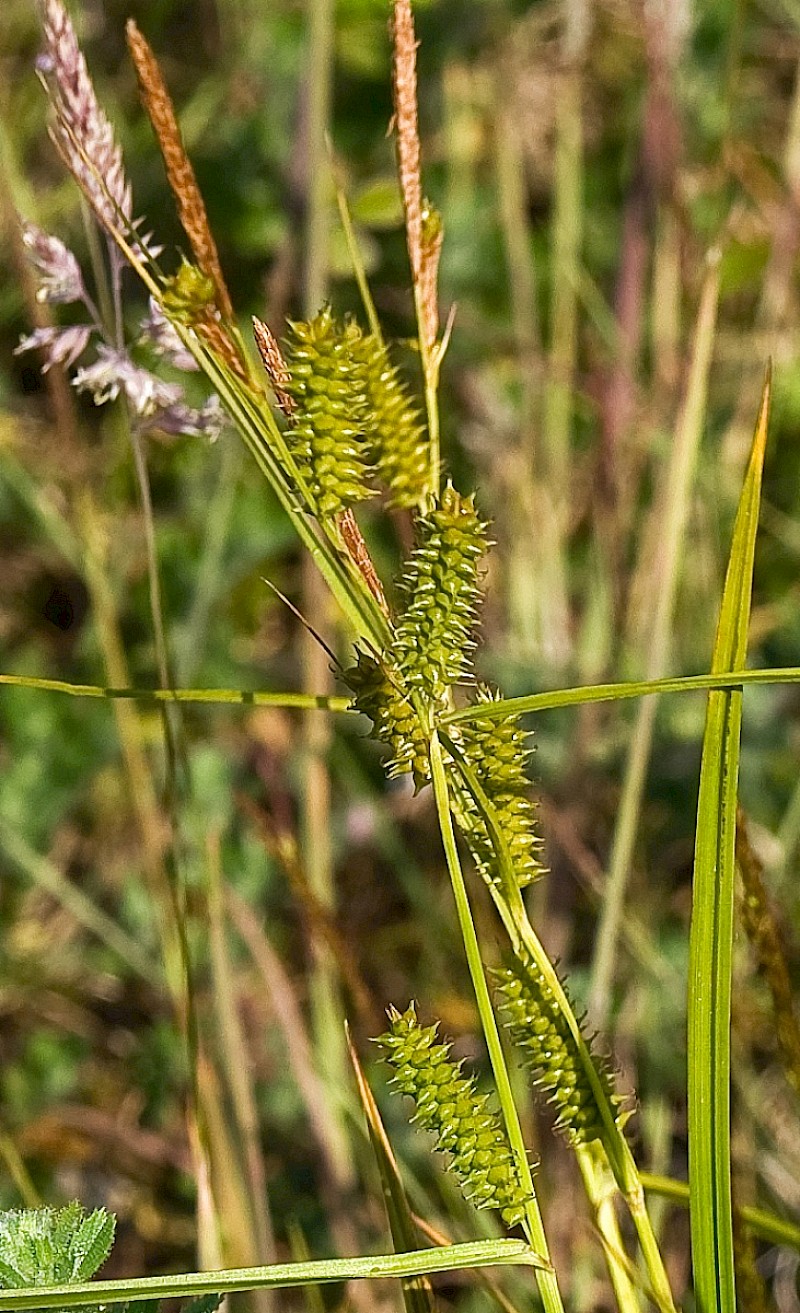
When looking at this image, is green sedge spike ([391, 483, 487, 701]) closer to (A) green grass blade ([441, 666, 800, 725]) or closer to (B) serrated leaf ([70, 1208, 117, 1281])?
(A) green grass blade ([441, 666, 800, 725])

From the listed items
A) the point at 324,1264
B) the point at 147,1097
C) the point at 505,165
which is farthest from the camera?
the point at 505,165

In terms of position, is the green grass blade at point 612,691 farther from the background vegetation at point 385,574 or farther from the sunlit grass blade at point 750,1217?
the background vegetation at point 385,574

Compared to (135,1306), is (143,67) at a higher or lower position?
higher

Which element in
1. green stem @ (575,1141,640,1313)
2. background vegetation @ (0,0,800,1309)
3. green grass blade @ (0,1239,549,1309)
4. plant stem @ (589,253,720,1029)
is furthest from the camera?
background vegetation @ (0,0,800,1309)

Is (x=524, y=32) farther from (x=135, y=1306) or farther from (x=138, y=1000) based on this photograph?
(x=135, y=1306)

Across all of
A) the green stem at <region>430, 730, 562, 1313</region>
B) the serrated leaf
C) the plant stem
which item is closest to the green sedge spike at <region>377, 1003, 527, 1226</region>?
the green stem at <region>430, 730, 562, 1313</region>

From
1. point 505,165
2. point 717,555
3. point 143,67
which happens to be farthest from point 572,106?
point 143,67

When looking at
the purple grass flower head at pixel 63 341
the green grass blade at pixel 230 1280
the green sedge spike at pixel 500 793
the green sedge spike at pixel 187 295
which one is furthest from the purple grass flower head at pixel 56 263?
the green grass blade at pixel 230 1280
